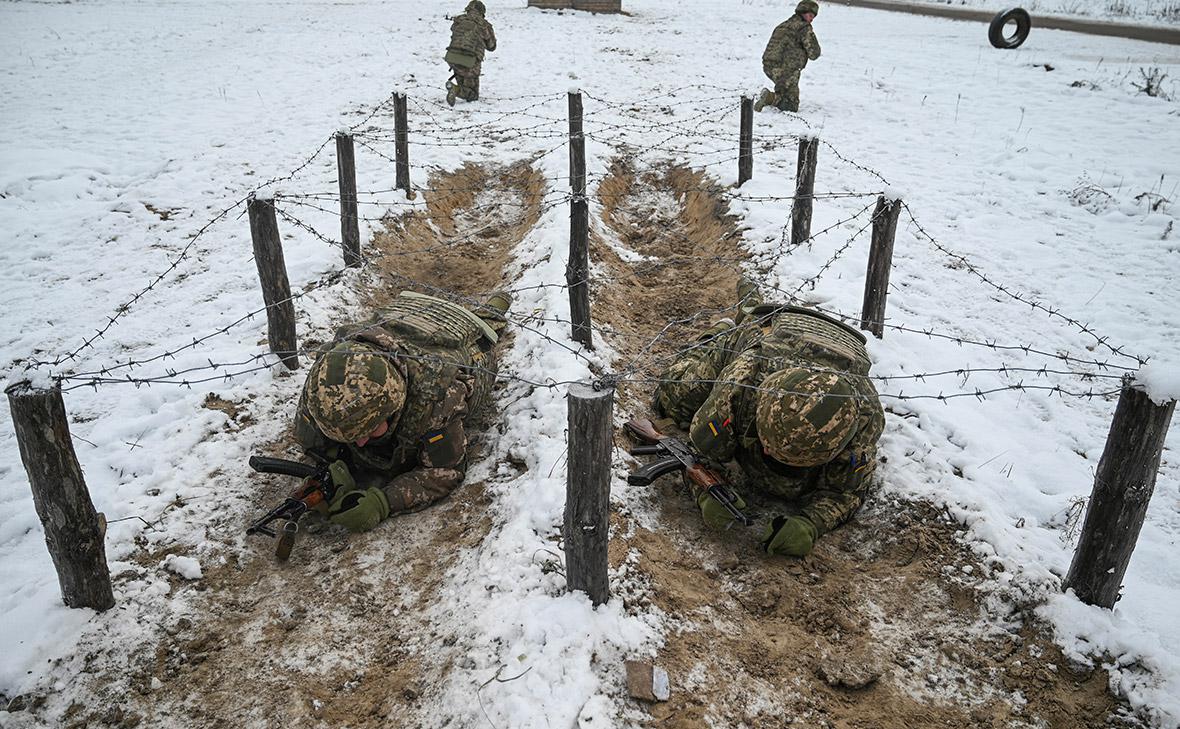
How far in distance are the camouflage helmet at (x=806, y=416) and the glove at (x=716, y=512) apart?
1.54ft

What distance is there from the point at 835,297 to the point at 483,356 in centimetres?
347

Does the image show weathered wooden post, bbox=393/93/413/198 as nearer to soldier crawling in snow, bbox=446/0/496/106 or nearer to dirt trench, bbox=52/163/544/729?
soldier crawling in snow, bbox=446/0/496/106

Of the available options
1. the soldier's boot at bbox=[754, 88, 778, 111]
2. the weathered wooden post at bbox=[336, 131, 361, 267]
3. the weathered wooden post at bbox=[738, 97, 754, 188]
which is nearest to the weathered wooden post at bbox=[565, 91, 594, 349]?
the weathered wooden post at bbox=[336, 131, 361, 267]

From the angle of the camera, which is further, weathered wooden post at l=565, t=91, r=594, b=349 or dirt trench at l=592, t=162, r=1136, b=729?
weathered wooden post at l=565, t=91, r=594, b=349

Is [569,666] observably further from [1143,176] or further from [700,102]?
[700,102]

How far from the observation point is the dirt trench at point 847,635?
3.34 metres

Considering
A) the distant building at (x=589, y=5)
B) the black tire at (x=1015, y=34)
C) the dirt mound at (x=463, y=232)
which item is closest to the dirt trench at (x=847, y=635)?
the dirt mound at (x=463, y=232)

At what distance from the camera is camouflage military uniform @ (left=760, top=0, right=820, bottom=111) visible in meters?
12.8

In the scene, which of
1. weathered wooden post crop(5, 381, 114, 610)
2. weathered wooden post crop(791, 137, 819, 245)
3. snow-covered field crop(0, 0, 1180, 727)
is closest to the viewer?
weathered wooden post crop(5, 381, 114, 610)

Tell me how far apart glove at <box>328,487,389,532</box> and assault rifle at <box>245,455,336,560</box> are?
0.12m

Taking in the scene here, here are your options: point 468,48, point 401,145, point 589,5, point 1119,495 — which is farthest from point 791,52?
point 589,5

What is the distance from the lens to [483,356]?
5344 mm

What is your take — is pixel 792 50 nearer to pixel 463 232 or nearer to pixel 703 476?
pixel 463 232

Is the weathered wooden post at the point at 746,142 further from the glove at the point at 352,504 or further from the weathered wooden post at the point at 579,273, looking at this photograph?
the glove at the point at 352,504
